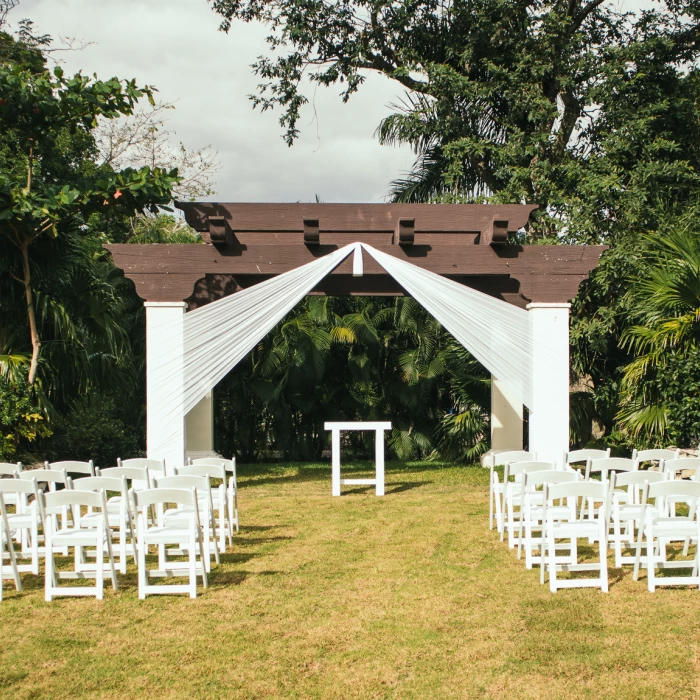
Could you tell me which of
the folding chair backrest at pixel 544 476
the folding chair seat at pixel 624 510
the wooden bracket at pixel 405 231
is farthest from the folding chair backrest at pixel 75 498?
the wooden bracket at pixel 405 231

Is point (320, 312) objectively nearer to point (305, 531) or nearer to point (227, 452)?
point (227, 452)

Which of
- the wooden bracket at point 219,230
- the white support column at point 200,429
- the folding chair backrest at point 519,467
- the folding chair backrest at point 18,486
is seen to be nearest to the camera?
the folding chair backrest at point 18,486

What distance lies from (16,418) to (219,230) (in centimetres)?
343

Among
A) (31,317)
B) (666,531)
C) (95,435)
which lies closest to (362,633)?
(666,531)

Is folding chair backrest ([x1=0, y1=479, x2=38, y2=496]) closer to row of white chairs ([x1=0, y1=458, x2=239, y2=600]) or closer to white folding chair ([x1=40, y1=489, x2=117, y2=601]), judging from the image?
row of white chairs ([x1=0, y1=458, x2=239, y2=600])

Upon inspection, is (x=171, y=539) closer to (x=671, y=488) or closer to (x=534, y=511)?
(x=534, y=511)

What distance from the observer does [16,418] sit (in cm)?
1055

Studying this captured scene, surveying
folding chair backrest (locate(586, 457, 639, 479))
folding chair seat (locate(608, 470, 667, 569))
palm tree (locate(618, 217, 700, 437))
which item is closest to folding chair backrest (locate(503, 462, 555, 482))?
folding chair backrest (locate(586, 457, 639, 479))

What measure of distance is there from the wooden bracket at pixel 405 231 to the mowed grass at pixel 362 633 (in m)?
4.69

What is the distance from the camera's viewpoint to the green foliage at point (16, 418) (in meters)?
10.5

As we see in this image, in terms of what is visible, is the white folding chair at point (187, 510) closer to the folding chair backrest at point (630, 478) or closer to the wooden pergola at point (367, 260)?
the folding chair backrest at point (630, 478)

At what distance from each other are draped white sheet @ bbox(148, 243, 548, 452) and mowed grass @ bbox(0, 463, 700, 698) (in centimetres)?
307

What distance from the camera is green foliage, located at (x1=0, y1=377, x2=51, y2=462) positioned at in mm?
10461

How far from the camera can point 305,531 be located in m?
8.55
